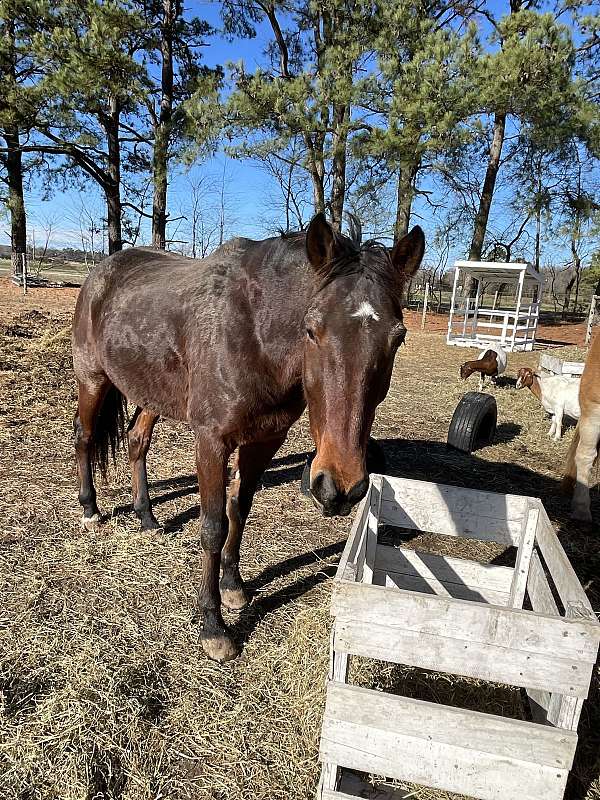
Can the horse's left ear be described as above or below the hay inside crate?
above

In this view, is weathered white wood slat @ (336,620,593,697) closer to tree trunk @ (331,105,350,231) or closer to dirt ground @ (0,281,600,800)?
dirt ground @ (0,281,600,800)

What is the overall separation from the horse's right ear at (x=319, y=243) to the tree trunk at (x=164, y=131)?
15.6 meters

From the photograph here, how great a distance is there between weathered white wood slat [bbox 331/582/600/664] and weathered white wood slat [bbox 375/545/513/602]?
1.29 meters

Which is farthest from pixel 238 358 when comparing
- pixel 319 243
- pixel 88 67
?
pixel 88 67

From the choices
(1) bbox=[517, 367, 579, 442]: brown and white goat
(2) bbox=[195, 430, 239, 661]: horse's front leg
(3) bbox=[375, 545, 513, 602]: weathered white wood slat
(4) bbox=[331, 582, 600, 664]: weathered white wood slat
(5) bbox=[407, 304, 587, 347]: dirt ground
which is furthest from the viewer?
(5) bbox=[407, 304, 587, 347]: dirt ground

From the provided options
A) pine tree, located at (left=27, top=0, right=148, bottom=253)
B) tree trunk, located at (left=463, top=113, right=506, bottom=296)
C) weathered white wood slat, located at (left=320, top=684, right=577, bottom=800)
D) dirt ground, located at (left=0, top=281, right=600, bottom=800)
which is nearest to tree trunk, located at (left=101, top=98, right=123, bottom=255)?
pine tree, located at (left=27, top=0, right=148, bottom=253)

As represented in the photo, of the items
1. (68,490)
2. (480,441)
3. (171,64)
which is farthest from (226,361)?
(171,64)

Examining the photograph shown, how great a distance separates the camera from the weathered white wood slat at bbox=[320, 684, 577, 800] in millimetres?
1584

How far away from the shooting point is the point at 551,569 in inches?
82.4

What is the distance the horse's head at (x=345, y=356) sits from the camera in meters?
1.73

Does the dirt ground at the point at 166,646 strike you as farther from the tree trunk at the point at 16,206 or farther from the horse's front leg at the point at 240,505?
the tree trunk at the point at 16,206

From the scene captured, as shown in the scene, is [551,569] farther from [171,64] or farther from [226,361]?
[171,64]

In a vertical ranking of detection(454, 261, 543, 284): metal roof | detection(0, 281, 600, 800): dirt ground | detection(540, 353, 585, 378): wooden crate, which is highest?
detection(454, 261, 543, 284): metal roof

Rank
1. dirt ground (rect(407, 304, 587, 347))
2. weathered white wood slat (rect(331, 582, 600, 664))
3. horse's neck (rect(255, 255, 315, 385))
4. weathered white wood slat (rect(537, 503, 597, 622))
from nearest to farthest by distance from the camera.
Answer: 1. weathered white wood slat (rect(331, 582, 600, 664))
2. weathered white wood slat (rect(537, 503, 597, 622))
3. horse's neck (rect(255, 255, 315, 385))
4. dirt ground (rect(407, 304, 587, 347))
